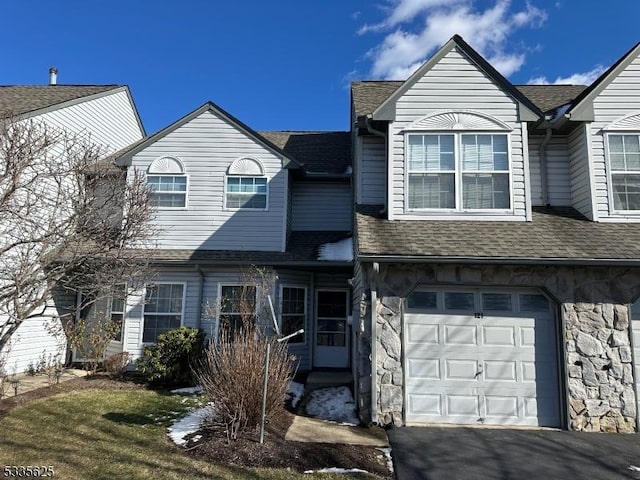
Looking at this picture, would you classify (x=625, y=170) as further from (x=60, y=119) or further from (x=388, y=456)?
(x=60, y=119)

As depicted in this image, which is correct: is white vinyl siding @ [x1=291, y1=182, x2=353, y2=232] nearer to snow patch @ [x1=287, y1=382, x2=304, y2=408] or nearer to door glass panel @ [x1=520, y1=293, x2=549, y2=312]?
snow patch @ [x1=287, y1=382, x2=304, y2=408]

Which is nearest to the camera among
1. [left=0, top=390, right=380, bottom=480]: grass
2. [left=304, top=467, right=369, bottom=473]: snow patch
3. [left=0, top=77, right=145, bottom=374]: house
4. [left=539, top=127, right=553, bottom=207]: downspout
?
[left=0, top=390, right=380, bottom=480]: grass

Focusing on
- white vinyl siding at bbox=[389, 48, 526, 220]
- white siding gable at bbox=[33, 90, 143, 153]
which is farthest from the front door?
white siding gable at bbox=[33, 90, 143, 153]

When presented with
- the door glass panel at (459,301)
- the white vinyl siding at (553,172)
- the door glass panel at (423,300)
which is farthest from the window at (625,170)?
the door glass panel at (423,300)

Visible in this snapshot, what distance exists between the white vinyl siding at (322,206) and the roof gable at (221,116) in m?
1.27

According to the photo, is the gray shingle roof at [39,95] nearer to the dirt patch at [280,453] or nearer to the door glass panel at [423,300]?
the dirt patch at [280,453]

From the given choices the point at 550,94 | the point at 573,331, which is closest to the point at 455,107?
the point at 550,94

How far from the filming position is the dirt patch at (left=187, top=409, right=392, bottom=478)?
5.50 meters

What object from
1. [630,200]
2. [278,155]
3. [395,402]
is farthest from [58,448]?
Answer: [630,200]

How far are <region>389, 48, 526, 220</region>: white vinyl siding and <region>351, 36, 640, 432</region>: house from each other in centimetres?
3

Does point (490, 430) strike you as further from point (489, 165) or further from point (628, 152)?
point (628, 152)

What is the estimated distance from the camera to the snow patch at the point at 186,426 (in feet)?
20.7

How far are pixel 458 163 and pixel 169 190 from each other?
7465 mm

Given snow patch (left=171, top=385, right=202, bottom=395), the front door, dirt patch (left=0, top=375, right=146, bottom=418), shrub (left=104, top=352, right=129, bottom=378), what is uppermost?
the front door
